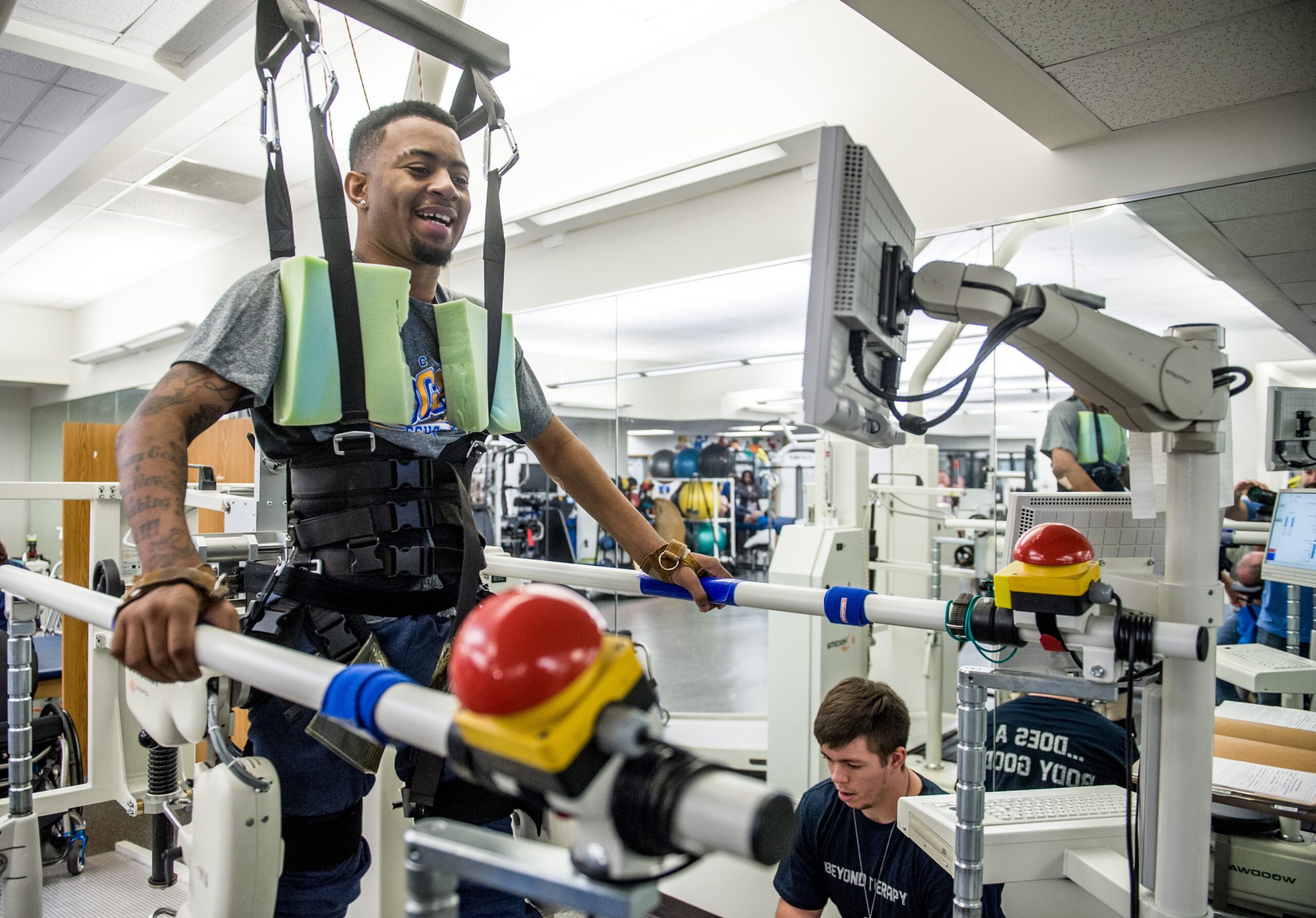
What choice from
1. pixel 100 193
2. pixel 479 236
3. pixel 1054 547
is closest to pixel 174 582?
pixel 1054 547

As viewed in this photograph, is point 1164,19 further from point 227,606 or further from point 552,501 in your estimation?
point 552,501

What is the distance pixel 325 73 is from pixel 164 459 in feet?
2.49

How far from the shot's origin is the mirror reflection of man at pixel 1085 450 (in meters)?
3.43

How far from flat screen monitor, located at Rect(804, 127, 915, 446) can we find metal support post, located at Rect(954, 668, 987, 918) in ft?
1.90

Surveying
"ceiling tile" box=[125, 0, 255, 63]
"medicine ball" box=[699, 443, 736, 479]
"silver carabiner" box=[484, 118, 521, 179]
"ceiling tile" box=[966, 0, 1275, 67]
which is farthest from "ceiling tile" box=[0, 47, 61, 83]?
"medicine ball" box=[699, 443, 736, 479]

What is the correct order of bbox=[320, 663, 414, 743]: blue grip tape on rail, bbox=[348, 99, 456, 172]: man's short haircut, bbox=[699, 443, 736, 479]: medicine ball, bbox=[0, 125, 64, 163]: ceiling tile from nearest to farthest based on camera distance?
bbox=[320, 663, 414, 743]: blue grip tape on rail → bbox=[348, 99, 456, 172]: man's short haircut → bbox=[0, 125, 64, 163]: ceiling tile → bbox=[699, 443, 736, 479]: medicine ball

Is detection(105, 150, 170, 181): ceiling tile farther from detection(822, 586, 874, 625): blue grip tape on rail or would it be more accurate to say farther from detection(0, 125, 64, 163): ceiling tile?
detection(822, 586, 874, 625): blue grip tape on rail

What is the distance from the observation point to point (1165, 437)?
54.1 inches

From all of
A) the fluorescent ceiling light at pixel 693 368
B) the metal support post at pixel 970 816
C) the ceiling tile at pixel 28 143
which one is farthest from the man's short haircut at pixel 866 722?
the ceiling tile at pixel 28 143

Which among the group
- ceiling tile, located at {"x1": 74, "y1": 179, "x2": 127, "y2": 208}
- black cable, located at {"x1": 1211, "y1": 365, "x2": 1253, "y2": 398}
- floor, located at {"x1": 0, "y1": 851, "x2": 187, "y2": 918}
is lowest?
floor, located at {"x1": 0, "y1": 851, "x2": 187, "y2": 918}

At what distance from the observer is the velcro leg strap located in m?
1.29

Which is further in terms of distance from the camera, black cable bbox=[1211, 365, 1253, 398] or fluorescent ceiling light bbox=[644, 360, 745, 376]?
fluorescent ceiling light bbox=[644, 360, 745, 376]

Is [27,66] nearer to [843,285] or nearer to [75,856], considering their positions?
[75,856]

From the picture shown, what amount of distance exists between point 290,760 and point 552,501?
7.04m
